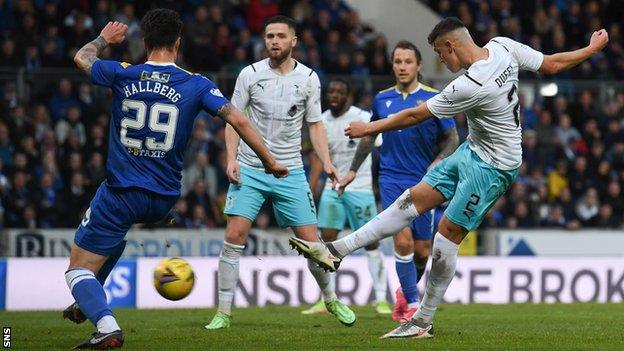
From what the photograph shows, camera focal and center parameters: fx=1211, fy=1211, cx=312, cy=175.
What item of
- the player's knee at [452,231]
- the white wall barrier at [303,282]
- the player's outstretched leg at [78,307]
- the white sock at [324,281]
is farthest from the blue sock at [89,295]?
the white wall barrier at [303,282]

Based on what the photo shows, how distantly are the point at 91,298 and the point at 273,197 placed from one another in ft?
9.42

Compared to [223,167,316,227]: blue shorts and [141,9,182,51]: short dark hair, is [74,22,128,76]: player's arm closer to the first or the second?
[141,9,182,51]: short dark hair

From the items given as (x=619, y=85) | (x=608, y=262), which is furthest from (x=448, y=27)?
(x=619, y=85)

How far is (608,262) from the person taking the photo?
1830 cm

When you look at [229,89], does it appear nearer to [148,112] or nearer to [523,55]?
[523,55]

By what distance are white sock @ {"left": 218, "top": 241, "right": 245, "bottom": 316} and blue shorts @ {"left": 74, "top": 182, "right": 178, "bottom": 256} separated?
2.16m

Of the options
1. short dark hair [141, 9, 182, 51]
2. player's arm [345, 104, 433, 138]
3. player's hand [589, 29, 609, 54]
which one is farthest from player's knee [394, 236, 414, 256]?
short dark hair [141, 9, 182, 51]

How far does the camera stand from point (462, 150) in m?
9.85

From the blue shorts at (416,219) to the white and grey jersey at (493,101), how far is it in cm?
269

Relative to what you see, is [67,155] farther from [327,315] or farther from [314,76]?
[314,76]

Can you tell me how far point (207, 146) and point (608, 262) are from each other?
7105 mm

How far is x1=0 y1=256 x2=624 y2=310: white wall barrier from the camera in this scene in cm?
1661

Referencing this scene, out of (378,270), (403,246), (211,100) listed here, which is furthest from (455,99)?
(378,270)

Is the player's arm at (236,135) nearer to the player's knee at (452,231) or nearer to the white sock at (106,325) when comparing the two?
the player's knee at (452,231)
